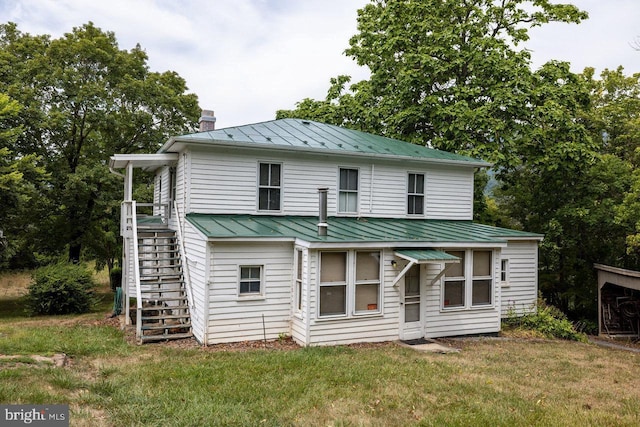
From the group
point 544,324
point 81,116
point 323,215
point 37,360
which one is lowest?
point 544,324

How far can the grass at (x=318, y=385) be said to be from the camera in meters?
6.00

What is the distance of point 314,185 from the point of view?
1351 centimetres

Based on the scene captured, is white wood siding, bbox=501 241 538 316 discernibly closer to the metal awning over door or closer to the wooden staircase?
the metal awning over door

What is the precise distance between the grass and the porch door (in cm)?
115

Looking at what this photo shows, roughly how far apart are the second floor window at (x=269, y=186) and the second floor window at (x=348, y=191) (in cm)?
197

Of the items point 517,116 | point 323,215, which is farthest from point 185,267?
point 517,116

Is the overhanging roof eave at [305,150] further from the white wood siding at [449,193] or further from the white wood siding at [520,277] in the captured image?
the white wood siding at [520,277]

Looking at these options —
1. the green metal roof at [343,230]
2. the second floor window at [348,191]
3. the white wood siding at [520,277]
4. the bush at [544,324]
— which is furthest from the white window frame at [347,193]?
the bush at [544,324]

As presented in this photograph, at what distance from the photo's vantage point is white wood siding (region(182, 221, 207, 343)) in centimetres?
1049

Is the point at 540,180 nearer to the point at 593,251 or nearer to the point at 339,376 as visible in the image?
the point at 593,251

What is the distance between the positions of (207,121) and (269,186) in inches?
175

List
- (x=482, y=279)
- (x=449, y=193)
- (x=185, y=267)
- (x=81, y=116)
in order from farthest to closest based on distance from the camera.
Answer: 1. (x=81, y=116)
2. (x=449, y=193)
3. (x=482, y=279)
4. (x=185, y=267)

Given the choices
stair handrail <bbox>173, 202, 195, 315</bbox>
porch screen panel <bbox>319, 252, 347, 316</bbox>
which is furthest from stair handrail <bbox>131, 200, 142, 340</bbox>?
porch screen panel <bbox>319, 252, 347, 316</bbox>

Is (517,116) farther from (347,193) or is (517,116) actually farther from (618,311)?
(347,193)
